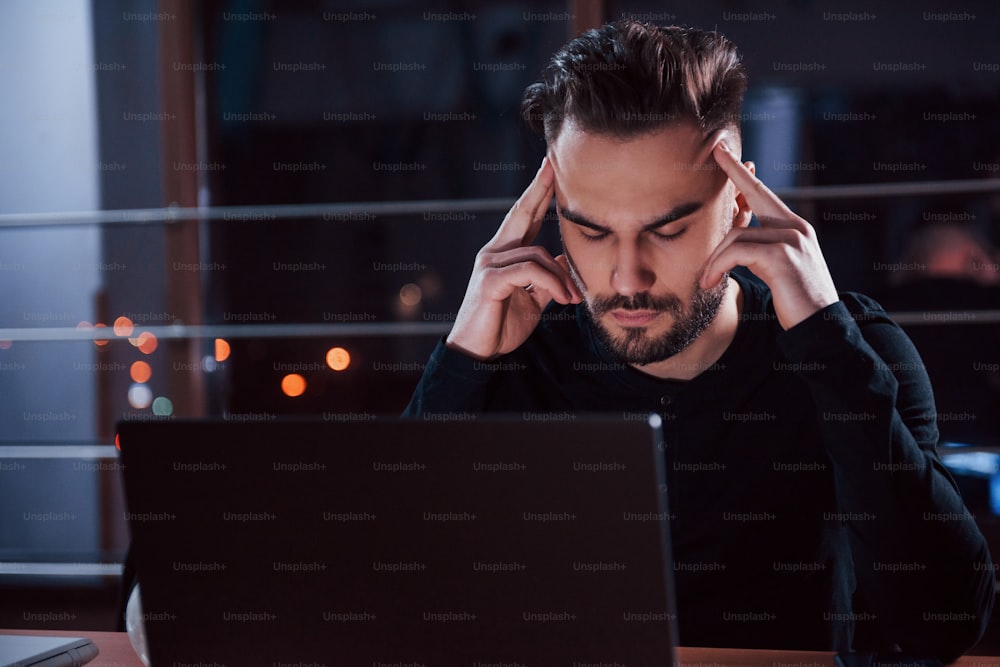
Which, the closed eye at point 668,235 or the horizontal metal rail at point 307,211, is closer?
the closed eye at point 668,235

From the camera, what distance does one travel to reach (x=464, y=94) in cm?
348

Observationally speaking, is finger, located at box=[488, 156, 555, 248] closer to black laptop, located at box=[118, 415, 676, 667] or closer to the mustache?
the mustache

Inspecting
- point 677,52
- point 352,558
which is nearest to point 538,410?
point 677,52

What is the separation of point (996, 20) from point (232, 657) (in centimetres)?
329

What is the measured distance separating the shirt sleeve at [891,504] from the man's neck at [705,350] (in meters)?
0.28

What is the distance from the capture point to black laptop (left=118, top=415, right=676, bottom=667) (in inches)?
28.8

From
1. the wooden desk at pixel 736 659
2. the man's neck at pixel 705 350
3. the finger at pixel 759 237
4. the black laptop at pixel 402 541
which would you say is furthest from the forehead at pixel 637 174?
the black laptop at pixel 402 541

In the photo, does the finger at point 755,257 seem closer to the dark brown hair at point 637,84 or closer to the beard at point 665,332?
the beard at point 665,332

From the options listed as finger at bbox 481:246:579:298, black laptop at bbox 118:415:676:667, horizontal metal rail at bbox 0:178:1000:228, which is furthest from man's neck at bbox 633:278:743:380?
horizontal metal rail at bbox 0:178:1000:228

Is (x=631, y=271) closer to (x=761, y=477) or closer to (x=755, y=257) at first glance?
(x=755, y=257)

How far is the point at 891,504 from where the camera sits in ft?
4.23

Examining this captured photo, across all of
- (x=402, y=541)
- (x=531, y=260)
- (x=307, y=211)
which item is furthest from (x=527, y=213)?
(x=307, y=211)

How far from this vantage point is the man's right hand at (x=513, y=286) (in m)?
1.50

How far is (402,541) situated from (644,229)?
83cm
